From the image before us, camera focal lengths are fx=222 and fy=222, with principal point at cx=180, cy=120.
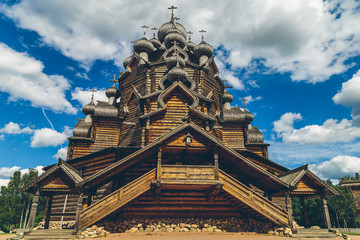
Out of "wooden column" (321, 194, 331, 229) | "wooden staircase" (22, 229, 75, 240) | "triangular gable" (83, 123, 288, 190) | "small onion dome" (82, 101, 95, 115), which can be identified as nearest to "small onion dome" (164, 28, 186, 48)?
"small onion dome" (82, 101, 95, 115)

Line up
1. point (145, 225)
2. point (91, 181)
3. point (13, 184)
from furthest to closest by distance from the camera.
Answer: point (13, 184) → point (145, 225) → point (91, 181)

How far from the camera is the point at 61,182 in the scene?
32.5ft

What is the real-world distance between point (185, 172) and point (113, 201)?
132 inches

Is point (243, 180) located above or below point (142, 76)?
below

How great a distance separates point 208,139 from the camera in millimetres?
10742

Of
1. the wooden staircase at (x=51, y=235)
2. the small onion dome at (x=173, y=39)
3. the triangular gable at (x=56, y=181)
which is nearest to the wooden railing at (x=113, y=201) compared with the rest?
the wooden staircase at (x=51, y=235)

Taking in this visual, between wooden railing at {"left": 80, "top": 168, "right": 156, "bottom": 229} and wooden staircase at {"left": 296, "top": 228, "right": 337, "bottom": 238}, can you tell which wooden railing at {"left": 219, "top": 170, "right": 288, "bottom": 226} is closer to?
wooden staircase at {"left": 296, "top": 228, "right": 337, "bottom": 238}

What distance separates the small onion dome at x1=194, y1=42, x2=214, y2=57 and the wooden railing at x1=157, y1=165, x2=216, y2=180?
16.1 metres

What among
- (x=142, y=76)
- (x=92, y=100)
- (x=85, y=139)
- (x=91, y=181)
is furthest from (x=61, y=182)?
(x=92, y=100)

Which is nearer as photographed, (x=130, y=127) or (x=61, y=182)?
(x=61, y=182)

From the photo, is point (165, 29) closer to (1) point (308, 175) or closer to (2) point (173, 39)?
(2) point (173, 39)

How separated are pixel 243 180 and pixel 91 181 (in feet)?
26.5

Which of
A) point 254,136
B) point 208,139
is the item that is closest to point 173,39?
point 254,136

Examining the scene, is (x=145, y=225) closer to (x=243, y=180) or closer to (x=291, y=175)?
(x=243, y=180)
